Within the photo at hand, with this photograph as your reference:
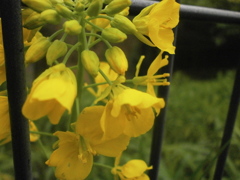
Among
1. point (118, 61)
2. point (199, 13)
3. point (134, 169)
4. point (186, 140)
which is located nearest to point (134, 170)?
point (134, 169)

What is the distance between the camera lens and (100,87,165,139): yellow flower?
546mm

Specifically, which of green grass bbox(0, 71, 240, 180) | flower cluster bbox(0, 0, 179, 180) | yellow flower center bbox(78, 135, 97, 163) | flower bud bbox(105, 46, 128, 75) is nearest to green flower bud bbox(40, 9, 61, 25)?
flower cluster bbox(0, 0, 179, 180)

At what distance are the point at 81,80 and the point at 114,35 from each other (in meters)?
0.11

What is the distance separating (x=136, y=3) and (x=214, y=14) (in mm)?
242

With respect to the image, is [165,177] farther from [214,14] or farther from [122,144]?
[122,144]

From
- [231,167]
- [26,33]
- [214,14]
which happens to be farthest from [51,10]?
[231,167]

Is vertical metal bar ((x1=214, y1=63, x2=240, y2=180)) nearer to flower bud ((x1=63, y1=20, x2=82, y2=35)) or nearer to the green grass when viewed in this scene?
the green grass

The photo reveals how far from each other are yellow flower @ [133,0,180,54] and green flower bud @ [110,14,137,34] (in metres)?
0.03

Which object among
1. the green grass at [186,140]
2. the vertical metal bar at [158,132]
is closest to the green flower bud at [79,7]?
the vertical metal bar at [158,132]

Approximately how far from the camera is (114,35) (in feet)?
1.85

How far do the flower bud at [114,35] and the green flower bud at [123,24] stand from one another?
0.4 inches

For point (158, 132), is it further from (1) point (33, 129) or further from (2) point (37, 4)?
(2) point (37, 4)

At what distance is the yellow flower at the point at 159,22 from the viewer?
1.98 feet

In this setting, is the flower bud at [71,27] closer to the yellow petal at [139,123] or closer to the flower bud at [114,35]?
Answer: the flower bud at [114,35]
